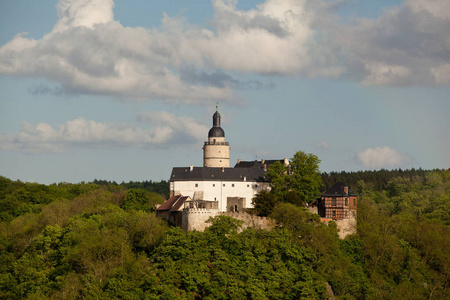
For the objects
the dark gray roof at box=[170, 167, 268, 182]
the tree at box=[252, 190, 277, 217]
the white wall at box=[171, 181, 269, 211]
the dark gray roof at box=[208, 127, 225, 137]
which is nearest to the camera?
the tree at box=[252, 190, 277, 217]

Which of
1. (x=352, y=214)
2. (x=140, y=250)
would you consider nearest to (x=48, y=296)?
(x=140, y=250)

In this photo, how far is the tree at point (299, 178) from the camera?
2830 inches

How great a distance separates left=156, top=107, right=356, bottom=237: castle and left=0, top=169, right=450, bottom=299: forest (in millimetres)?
1475

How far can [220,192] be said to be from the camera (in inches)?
2953

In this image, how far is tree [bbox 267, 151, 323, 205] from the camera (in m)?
71.9

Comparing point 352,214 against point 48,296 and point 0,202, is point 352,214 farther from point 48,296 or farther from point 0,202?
point 0,202

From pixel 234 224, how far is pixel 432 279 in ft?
67.5

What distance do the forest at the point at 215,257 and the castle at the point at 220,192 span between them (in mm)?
1475

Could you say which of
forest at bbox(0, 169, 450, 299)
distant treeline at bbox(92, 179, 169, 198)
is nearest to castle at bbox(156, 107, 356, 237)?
forest at bbox(0, 169, 450, 299)

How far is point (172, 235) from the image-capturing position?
59.2 metres

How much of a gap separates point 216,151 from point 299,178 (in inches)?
457

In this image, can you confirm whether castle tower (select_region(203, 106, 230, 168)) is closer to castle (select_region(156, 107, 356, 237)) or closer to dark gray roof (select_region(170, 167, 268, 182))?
Answer: castle (select_region(156, 107, 356, 237))

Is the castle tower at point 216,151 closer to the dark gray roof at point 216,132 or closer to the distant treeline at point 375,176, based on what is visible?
the dark gray roof at point 216,132

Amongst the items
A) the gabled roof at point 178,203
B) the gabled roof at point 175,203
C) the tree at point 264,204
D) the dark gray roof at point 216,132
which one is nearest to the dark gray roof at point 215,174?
the gabled roof at point 175,203
